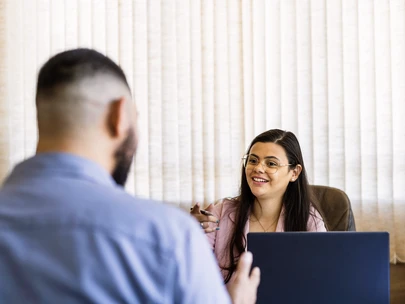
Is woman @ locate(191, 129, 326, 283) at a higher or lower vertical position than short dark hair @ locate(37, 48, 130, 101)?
lower

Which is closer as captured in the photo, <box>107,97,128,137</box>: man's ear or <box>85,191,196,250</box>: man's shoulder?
<box>85,191,196,250</box>: man's shoulder

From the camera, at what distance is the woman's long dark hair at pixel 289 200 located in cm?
252

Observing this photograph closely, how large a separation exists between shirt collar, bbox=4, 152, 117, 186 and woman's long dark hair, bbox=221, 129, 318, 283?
1698mm

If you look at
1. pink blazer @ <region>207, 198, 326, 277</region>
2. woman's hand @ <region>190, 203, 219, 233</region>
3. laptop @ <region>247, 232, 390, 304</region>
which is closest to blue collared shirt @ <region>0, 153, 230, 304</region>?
laptop @ <region>247, 232, 390, 304</region>

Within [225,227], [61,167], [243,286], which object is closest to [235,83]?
[225,227]

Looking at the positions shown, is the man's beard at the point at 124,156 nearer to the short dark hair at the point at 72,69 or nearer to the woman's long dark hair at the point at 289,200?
the short dark hair at the point at 72,69

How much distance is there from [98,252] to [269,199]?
1920mm

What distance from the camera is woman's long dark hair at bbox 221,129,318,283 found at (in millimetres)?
2523

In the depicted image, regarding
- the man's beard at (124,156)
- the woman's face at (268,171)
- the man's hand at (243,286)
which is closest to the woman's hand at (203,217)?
the woman's face at (268,171)

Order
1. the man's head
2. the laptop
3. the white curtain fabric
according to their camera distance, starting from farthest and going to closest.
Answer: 1. the white curtain fabric
2. the laptop
3. the man's head

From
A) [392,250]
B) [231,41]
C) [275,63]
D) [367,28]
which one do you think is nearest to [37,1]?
[231,41]

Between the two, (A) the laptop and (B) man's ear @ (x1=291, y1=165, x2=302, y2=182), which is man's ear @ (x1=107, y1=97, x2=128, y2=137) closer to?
(A) the laptop

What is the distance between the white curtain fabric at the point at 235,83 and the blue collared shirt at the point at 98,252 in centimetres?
266

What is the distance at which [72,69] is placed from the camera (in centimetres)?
90
